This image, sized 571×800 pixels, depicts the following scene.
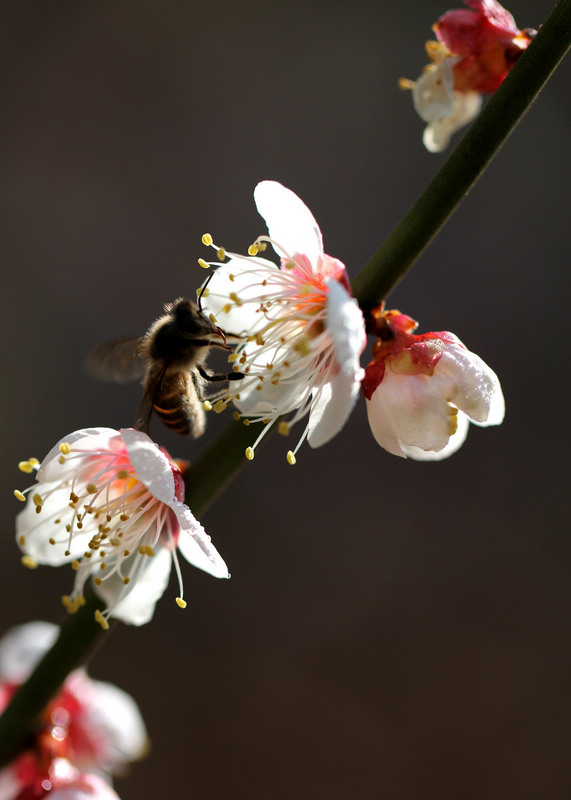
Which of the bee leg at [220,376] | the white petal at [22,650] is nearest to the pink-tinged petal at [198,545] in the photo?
the bee leg at [220,376]

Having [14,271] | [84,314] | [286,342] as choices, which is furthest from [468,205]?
[286,342]

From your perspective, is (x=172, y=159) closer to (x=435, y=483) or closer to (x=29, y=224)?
(x=29, y=224)

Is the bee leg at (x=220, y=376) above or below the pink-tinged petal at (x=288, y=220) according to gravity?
below

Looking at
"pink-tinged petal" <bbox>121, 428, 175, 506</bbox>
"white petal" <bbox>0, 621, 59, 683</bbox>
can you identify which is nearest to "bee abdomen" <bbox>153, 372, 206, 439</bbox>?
"pink-tinged petal" <bbox>121, 428, 175, 506</bbox>

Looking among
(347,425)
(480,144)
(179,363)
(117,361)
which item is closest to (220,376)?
(179,363)

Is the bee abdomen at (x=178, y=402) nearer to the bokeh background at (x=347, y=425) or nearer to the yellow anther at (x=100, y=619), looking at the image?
the yellow anther at (x=100, y=619)
